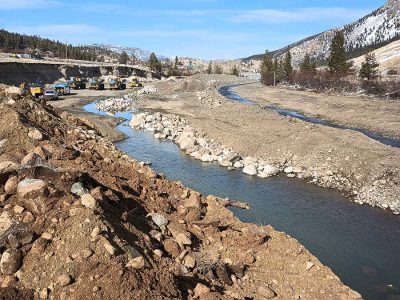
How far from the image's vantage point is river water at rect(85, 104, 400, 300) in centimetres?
1452

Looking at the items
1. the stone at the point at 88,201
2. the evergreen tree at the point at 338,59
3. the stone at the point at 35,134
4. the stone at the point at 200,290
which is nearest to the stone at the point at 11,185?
the stone at the point at 88,201

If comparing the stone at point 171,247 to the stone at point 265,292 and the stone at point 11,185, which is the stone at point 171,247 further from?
the stone at point 11,185

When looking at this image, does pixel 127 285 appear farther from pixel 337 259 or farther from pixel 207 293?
pixel 337 259

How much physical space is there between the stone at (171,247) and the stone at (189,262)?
360mm

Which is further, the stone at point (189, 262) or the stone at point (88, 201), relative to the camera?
the stone at point (189, 262)

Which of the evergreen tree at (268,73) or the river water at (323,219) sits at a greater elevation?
the evergreen tree at (268,73)

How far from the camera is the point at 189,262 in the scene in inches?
437

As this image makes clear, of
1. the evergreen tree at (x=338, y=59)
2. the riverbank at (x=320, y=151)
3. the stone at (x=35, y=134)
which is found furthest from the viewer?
the evergreen tree at (x=338, y=59)

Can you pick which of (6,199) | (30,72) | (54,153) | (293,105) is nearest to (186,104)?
(293,105)

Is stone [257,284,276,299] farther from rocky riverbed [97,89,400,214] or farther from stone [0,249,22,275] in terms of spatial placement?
rocky riverbed [97,89,400,214]

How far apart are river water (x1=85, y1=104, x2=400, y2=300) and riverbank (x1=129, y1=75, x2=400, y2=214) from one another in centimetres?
145

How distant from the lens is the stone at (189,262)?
1105 centimetres

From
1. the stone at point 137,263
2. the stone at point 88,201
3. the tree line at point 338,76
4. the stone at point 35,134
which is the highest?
the tree line at point 338,76

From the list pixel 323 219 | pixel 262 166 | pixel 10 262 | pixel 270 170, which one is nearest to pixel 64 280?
pixel 10 262
